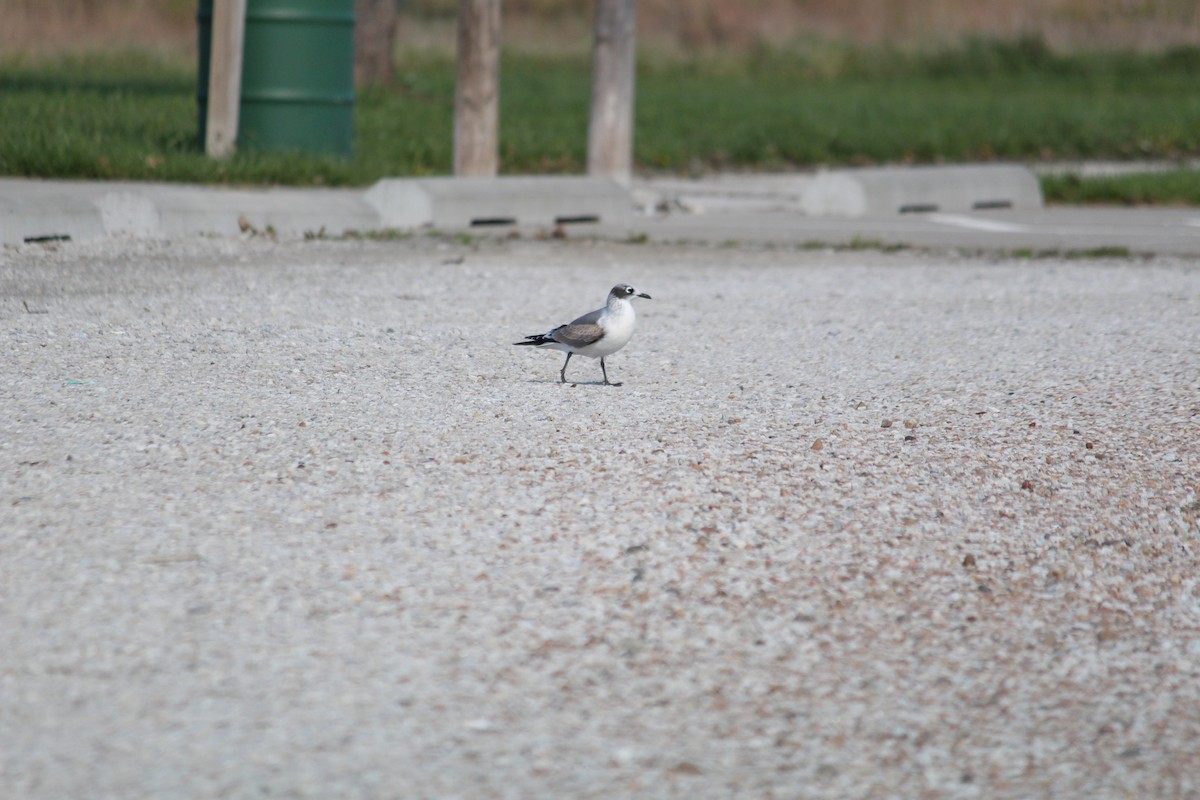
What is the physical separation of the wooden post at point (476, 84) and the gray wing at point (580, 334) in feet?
18.6

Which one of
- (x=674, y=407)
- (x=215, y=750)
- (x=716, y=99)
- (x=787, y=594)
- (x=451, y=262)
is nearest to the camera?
(x=215, y=750)

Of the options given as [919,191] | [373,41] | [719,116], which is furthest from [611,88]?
[373,41]

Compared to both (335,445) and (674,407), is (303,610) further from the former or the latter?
(674,407)

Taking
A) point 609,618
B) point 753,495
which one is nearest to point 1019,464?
point 753,495

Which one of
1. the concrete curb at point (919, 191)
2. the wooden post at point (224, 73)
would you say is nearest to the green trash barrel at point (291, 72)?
the wooden post at point (224, 73)

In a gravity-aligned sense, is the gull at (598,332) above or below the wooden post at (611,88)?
below

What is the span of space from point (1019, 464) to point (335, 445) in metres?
2.10

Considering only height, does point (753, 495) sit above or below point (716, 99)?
below

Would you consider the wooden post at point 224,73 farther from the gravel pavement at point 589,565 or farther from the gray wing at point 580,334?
the gray wing at point 580,334

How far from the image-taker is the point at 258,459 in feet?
15.1

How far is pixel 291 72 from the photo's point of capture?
11.6 m

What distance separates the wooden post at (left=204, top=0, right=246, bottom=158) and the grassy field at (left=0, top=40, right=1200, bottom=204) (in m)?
0.31

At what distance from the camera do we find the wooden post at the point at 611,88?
11945 millimetres

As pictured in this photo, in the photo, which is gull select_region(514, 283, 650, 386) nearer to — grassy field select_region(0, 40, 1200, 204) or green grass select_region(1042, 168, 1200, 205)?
grassy field select_region(0, 40, 1200, 204)
